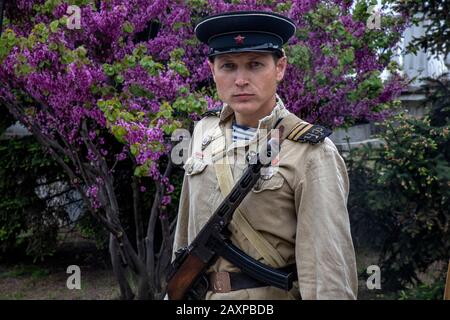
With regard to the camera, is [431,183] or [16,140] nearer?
[431,183]

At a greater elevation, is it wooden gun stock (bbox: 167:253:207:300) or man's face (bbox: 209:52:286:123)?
man's face (bbox: 209:52:286:123)

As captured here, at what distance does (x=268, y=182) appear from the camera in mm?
1965

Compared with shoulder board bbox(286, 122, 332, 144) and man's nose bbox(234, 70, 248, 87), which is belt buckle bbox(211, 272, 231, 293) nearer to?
shoulder board bbox(286, 122, 332, 144)

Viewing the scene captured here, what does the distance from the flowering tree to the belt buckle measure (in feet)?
5.61

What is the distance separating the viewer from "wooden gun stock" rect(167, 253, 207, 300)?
208 cm

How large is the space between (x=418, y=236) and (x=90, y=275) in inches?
136

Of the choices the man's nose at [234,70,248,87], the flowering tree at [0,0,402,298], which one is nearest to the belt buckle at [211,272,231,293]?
the man's nose at [234,70,248,87]

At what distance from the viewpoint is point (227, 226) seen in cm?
203

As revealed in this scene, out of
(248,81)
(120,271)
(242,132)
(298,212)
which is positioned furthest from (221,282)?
(120,271)

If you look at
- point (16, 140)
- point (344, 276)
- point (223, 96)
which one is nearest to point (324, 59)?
point (223, 96)

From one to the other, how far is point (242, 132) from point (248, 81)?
0.71 ft

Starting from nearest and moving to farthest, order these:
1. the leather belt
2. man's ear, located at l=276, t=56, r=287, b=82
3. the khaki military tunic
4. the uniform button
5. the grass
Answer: the khaki military tunic
the leather belt
man's ear, located at l=276, t=56, r=287, b=82
the uniform button
the grass
